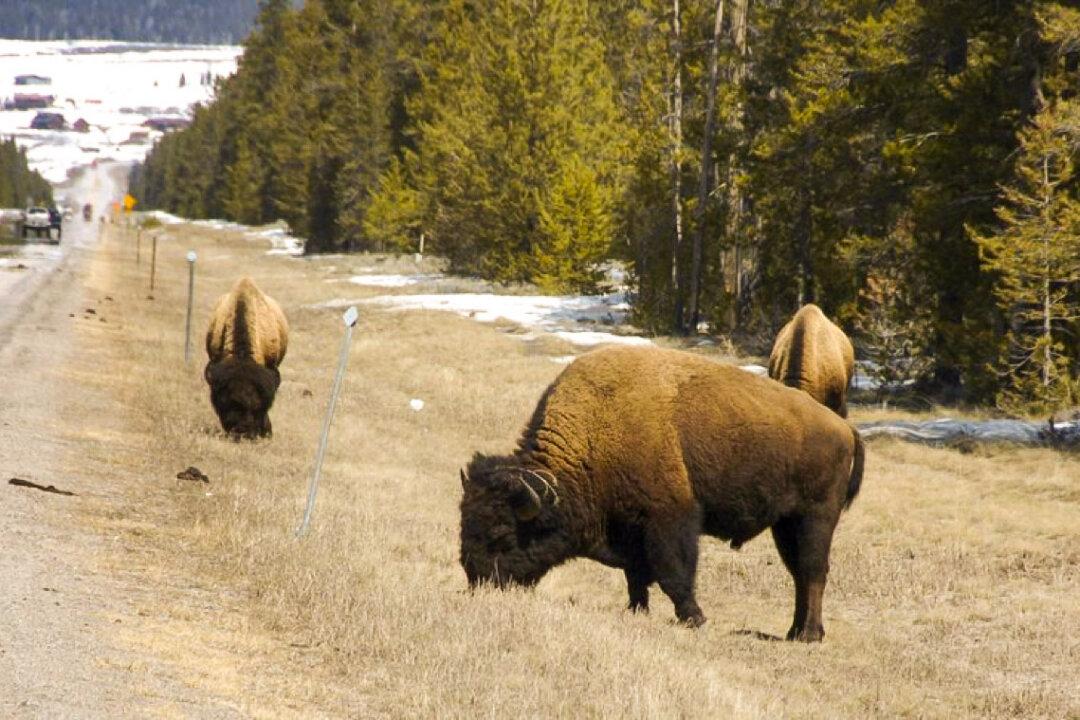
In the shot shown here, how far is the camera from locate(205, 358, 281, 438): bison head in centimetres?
1700

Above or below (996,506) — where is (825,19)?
above

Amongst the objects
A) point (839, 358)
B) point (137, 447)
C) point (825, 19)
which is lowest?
point (137, 447)

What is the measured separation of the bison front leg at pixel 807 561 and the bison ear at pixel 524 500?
2270 mm

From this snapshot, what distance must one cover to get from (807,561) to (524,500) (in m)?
2.53

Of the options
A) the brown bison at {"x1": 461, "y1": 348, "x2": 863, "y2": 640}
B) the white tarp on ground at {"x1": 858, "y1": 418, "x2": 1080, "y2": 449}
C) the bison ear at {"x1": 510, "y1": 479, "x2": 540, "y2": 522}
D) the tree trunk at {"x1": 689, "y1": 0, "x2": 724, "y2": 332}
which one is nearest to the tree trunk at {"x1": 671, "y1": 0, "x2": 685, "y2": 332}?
the tree trunk at {"x1": 689, "y1": 0, "x2": 724, "y2": 332}

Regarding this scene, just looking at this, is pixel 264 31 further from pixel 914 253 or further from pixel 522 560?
pixel 522 560

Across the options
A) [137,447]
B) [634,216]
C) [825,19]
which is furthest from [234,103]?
[137,447]

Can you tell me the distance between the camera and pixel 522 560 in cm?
910

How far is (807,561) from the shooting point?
995 cm

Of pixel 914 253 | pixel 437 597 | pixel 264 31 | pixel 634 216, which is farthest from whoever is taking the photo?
pixel 264 31

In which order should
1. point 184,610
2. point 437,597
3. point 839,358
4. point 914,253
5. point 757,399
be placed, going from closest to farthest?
point 184,610, point 437,597, point 757,399, point 839,358, point 914,253

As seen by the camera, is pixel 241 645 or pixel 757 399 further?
pixel 757 399

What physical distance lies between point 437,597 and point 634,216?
97.5 feet

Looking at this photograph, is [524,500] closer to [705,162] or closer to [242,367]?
[242,367]
